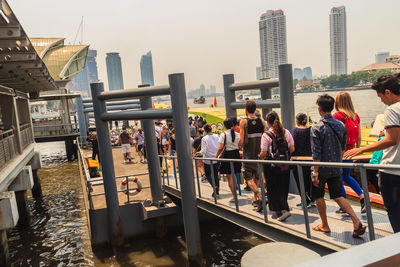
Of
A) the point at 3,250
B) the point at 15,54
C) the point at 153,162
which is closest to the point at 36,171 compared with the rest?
the point at 3,250

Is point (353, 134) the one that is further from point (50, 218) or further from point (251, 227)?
point (50, 218)

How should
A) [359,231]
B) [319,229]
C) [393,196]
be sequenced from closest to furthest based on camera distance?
[393,196]
[359,231]
[319,229]

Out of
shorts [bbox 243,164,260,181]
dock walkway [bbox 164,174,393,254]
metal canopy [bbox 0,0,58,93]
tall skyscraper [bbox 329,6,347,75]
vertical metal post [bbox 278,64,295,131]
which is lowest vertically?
dock walkway [bbox 164,174,393,254]

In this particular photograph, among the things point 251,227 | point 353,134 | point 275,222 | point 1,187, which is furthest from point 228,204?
point 1,187

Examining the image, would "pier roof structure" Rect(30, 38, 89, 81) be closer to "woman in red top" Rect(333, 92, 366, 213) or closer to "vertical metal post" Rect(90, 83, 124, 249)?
"vertical metal post" Rect(90, 83, 124, 249)

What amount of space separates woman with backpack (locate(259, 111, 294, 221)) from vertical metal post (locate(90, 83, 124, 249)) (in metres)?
4.18

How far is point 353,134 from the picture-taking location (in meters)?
4.92

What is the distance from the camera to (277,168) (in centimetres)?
516

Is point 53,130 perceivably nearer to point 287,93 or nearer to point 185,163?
point 185,163

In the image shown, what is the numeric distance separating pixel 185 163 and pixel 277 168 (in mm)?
1967

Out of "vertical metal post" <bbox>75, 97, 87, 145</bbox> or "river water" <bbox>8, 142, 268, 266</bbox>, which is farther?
"vertical metal post" <bbox>75, 97, 87, 145</bbox>

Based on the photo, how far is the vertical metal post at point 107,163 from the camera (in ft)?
26.6

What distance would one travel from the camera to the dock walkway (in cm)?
420

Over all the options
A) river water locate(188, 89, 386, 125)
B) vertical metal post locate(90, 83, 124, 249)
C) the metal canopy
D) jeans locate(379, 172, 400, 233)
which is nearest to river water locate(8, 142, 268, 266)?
vertical metal post locate(90, 83, 124, 249)
